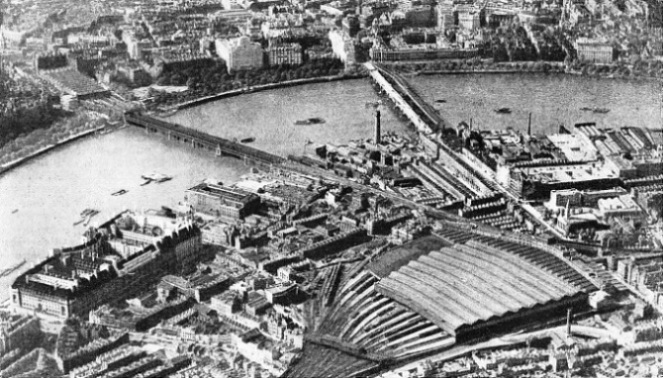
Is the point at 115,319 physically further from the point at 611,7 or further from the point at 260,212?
the point at 611,7

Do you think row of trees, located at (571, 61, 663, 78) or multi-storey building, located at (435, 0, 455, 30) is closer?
row of trees, located at (571, 61, 663, 78)

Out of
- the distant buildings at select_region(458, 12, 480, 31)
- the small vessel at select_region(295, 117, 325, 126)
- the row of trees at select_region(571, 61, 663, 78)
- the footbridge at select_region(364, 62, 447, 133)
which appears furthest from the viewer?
the distant buildings at select_region(458, 12, 480, 31)

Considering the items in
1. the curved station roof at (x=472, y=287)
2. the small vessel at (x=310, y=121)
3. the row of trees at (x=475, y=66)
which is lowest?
the curved station roof at (x=472, y=287)

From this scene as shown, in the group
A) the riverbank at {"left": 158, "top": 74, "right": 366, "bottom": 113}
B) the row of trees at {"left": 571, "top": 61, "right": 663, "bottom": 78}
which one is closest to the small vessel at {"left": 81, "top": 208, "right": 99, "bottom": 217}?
the riverbank at {"left": 158, "top": 74, "right": 366, "bottom": 113}

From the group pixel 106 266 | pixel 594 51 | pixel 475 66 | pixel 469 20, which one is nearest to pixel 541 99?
pixel 475 66

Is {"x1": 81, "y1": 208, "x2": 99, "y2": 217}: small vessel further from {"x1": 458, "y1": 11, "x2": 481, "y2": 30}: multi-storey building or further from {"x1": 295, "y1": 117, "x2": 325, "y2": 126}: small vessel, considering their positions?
{"x1": 458, "y1": 11, "x2": 481, "y2": 30}: multi-storey building

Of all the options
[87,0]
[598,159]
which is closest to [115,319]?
[598,159]

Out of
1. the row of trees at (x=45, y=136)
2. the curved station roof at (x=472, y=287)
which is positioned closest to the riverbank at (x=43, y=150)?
the row of trees at (x=45, y=136)

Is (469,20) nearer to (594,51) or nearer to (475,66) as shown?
(475,66)

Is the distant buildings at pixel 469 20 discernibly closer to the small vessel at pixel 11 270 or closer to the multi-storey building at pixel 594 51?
the multi-storey building at pixel 594 51
